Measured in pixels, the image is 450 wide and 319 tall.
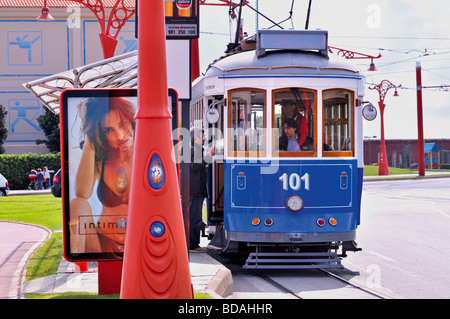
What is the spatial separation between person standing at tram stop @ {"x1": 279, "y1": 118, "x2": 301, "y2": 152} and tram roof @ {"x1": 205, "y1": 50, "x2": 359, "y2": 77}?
76 cm

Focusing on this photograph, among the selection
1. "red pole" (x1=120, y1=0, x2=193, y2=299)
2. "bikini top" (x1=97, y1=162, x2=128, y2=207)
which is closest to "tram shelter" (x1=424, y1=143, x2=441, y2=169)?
"bikini top" (x1=97, y1=162, x2=128, y2=207)

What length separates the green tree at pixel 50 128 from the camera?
162 ft

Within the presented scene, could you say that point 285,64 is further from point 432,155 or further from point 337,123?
point 432,155

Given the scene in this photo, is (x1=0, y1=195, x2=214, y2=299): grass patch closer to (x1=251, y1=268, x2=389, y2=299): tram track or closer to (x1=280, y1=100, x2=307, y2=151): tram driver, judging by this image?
(x1=251, y1=268, x2=389, y2=299): tram track

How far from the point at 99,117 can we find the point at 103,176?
60 centimetres

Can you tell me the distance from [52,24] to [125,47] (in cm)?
522

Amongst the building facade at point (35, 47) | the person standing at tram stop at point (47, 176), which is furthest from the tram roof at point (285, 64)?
the building facade at point (35, 47)

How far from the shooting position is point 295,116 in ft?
38.4

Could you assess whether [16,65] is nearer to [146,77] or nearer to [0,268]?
[0,268]

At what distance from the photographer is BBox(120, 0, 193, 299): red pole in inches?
240

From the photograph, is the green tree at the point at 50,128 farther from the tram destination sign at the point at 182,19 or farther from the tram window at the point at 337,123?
the tram destination sign at the point at 182,19

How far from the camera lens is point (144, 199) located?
6.09m
